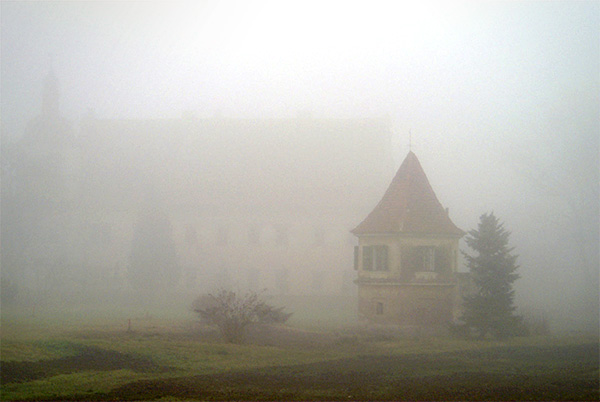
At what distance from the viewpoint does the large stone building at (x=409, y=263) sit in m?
38.6

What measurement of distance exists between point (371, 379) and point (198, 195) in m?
51.0

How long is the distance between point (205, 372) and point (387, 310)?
16.5m

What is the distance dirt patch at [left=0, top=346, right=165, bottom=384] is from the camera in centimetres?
2189

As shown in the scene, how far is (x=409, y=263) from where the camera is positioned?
39.0 m

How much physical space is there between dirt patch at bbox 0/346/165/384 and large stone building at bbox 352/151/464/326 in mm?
16574

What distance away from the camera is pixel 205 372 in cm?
2392

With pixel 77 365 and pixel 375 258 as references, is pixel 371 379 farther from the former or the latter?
pixel 375 258

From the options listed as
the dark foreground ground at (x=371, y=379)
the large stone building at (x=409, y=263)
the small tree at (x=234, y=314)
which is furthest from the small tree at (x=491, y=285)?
the small tree at (x=234, y=314)

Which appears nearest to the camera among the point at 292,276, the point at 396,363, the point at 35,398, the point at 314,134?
the point at 35,398

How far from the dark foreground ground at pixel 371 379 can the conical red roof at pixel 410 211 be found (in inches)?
473

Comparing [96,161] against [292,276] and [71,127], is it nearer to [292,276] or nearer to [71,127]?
[71,127]

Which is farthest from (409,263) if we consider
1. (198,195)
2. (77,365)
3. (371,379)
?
(198,195)

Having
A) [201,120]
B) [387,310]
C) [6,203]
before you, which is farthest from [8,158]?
[387,310]

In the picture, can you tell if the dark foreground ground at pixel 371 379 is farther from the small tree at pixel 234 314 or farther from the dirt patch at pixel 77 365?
the small tree at pixel 234 314
